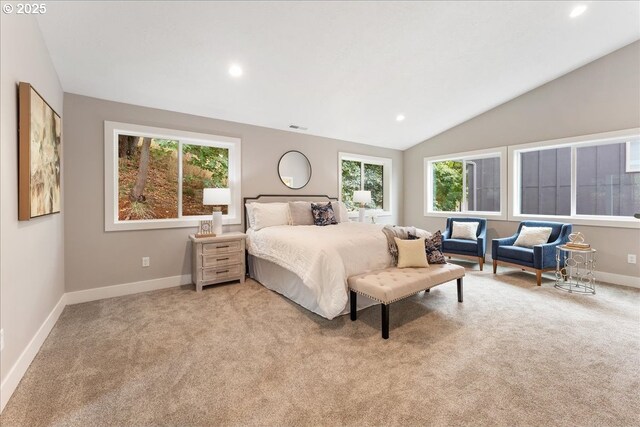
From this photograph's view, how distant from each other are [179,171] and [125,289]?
5.44ft

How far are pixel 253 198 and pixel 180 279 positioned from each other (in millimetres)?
1557

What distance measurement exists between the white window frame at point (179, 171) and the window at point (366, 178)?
213cm

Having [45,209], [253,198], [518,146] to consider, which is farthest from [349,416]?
[518,146]

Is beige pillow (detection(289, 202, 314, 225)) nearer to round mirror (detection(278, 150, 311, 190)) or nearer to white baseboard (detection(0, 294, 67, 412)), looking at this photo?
round mirror (detection(278, 150, 311, 190))

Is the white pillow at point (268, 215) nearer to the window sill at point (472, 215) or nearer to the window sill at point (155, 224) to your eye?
the window sill at point (155, 224)

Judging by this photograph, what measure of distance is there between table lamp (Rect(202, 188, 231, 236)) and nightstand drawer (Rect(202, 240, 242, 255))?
0.69ft

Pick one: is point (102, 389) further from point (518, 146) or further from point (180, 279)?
point (518, 146)

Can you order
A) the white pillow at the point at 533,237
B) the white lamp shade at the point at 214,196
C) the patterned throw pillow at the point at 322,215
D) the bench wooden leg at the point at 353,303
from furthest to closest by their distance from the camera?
the patterned throw pillow at the point at 322,215 → the white pillow at the point at 533,237 → the white lamp shade at the point at 214,196 → the bench wooden leg at the point at 353,303

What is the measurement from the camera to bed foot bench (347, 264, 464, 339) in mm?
2439

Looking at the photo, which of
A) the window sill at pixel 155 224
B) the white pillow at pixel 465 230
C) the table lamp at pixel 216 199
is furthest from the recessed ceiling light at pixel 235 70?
the white pillow at pixel 465 230

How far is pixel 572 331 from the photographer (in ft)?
8.41

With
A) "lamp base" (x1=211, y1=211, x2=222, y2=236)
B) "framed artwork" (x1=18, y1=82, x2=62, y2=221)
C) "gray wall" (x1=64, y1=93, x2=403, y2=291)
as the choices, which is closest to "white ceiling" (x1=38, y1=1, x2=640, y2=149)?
"gray wall" (x1=64, y1=93, x2=403, y2=291)

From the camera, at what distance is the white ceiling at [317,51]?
2.50 meters

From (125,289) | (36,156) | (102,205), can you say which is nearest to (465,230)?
(125,289)
